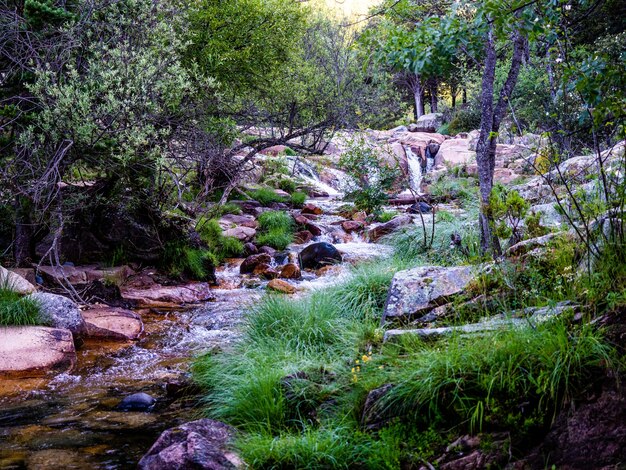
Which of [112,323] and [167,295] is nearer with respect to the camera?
[112,323]

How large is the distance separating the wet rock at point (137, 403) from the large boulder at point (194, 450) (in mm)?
1339

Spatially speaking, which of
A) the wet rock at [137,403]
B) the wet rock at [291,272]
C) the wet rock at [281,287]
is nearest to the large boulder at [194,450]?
the wet rock at [137,403]

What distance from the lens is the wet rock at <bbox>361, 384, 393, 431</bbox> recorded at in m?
3.53

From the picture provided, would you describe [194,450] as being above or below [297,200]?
below

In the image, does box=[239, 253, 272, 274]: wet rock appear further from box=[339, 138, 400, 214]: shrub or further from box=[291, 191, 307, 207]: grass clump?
box=[291, 191, 307, 207]: grass clump

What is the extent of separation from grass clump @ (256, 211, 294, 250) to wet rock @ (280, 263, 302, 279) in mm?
2155

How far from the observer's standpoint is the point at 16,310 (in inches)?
258

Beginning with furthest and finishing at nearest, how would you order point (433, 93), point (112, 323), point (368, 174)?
point (433, 93) → point (368, 174) → point (112, 323)

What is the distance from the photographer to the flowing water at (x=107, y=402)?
13.5ft

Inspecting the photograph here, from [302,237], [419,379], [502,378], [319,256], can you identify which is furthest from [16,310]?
[302,237]

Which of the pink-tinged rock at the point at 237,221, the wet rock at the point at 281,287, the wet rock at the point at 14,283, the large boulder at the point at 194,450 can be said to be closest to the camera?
the large boulder at the point at 194,450

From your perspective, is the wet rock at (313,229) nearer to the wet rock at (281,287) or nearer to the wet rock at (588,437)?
the wet rock at (281,287)

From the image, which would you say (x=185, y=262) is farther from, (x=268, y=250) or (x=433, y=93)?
(x=433, y=93)

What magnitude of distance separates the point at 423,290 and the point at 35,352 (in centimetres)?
442
